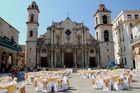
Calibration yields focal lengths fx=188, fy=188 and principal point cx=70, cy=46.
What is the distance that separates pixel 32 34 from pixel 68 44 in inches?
333

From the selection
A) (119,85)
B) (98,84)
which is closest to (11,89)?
(98,84)

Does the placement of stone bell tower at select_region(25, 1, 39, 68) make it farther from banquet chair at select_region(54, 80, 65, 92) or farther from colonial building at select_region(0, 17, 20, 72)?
banquet chair at select_region(54, 80, 65, 92)

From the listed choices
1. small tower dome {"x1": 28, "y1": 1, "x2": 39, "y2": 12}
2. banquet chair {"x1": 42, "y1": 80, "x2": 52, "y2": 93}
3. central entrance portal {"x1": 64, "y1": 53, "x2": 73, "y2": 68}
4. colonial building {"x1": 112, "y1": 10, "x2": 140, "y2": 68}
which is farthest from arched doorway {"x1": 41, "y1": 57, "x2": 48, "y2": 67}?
banquet chair {"x1": 42, "y1": 80, "x2": 52, "y2": 93}

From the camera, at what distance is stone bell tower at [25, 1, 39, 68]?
134ft

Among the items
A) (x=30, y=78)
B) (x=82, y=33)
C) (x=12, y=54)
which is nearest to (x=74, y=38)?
(x=82, y=33)

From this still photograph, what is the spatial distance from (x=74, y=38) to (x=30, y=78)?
29087 millimetres

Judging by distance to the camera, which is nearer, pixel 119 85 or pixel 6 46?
pixel 119 85

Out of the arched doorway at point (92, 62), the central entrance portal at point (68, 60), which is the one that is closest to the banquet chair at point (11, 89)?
the central entrance portal at point (68, 60)

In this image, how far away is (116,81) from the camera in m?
11.7

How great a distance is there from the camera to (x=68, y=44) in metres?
43.2

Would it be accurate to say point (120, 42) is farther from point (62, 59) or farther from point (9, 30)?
point (9, 30)

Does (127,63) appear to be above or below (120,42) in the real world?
below

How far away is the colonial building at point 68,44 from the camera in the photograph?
42.1m

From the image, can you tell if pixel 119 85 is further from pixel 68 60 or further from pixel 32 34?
pixel 32 34
